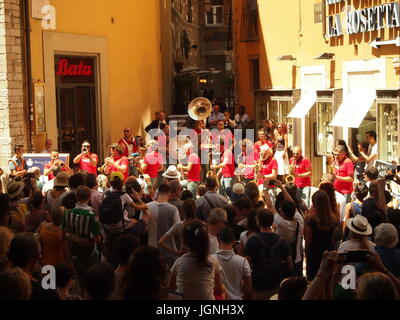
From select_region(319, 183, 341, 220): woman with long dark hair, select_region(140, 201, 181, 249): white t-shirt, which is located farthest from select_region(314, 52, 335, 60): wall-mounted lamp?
select_region(140, 201, 181, 249): white t-shirt

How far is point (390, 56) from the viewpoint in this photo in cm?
1662

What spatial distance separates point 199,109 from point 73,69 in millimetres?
3687

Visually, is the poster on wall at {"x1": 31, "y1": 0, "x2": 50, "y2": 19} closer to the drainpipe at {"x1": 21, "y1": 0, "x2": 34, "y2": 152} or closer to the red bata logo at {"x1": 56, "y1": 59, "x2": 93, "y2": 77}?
the drainpipe at {"x1": 21, "y1": 0, "x2": 34, "y2": 152}

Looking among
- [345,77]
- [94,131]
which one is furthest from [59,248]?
[94,131]

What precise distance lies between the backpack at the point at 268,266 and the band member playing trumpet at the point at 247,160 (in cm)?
888

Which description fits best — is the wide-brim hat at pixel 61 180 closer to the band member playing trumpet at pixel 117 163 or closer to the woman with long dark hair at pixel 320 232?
the woman with long dark hair at pixel 320 232

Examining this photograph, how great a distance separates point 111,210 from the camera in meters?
8.92

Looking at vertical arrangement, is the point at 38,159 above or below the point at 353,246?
above

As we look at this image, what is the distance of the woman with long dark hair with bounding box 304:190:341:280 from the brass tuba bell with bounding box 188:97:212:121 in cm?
1260

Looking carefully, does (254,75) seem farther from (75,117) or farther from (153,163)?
(153,163)

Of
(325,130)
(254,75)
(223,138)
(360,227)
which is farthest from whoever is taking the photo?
(254,75)

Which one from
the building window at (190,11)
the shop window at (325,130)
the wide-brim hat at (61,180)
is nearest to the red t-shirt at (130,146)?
the shop window at (325,130)

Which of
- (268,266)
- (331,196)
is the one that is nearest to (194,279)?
(268,266)

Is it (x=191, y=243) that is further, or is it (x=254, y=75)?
(x=254, y=75)
